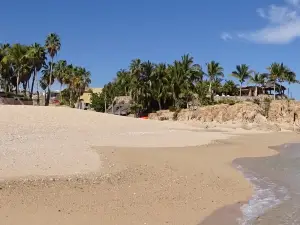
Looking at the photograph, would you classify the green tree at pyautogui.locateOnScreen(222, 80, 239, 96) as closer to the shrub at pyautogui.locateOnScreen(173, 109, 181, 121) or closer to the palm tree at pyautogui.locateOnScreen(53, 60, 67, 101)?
the shrub at pyautogui.locateOnScreen(173, 109, 181, 121)

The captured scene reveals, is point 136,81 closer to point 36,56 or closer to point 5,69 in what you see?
point 36,56

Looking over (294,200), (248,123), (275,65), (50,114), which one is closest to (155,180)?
(294,200)

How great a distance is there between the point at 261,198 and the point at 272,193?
967mm

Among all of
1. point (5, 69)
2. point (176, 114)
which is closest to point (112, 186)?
point (176, 114)

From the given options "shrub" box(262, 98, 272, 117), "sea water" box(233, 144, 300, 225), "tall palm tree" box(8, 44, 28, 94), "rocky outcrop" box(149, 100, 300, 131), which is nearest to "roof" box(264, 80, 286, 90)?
"rocky outcrop" box(149, 100, 300, 131)

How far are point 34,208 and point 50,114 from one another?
28963mm

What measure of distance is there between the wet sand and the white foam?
25 cm

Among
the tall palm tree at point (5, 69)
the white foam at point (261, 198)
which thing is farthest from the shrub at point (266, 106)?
the white foam at point (261, 198)

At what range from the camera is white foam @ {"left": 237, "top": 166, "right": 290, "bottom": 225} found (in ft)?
29.7

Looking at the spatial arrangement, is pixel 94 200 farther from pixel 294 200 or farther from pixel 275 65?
pixel 275 65

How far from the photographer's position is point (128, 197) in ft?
32.1

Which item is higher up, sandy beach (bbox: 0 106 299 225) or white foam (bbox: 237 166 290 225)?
sandy beach (bbox: 0 106 299 225)

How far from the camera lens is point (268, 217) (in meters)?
8.91

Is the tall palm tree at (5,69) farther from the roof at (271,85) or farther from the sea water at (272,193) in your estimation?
the sea water at (272,193)
